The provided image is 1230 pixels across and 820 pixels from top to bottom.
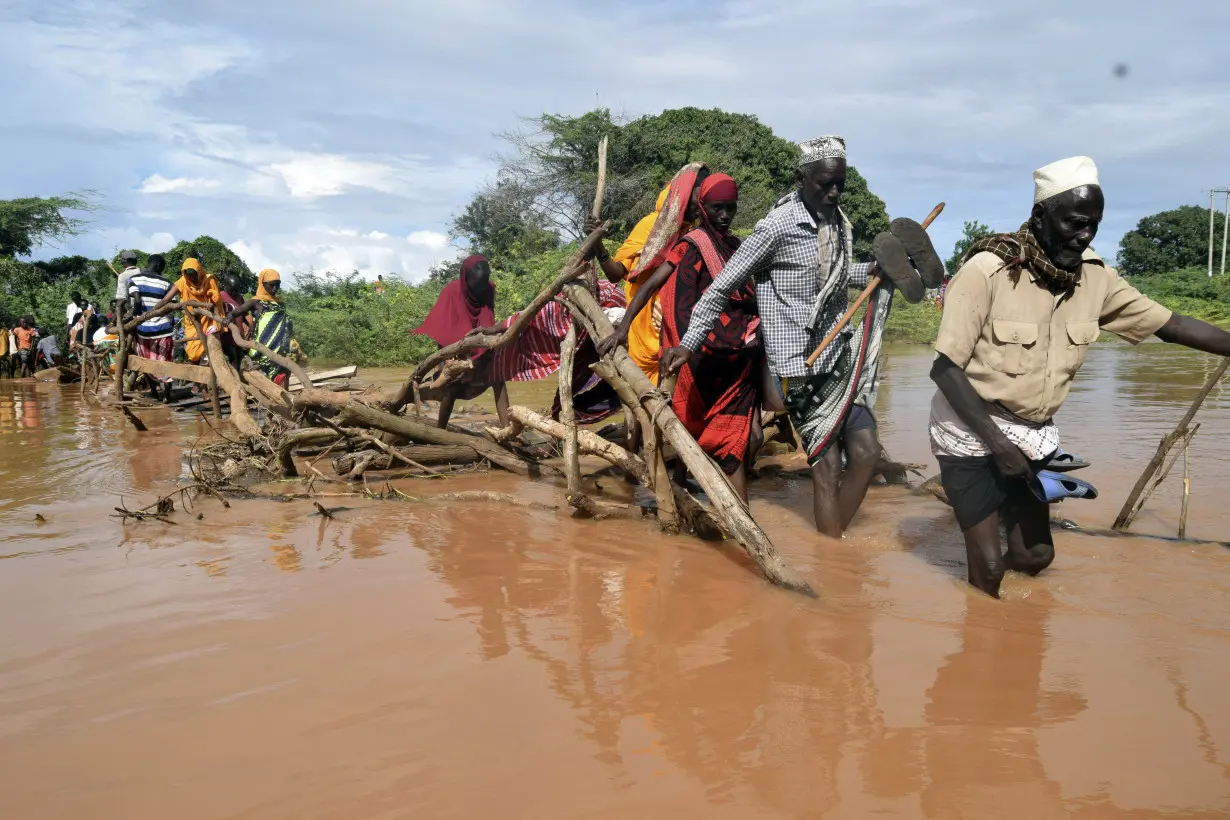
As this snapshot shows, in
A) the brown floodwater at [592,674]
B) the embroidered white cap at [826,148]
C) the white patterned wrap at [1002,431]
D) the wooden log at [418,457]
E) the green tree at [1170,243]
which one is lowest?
the brown floodwater at [592,674]

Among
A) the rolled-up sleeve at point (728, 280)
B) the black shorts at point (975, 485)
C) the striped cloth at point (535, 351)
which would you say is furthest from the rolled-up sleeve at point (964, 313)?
the striped cloth at point (535, 351)

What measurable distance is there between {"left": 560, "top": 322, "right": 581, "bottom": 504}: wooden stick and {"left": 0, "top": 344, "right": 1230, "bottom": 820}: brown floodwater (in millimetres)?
220

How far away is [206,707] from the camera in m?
2.63

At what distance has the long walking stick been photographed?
4.04m

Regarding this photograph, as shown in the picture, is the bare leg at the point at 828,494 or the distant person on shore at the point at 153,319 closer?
the bare leg at the point at 828,494

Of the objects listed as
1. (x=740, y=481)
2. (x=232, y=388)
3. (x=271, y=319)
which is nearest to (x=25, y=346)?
(x=271, y=319)

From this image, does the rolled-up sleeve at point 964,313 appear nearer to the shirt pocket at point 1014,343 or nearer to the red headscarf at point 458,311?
the shirt pocket at point 1014,343

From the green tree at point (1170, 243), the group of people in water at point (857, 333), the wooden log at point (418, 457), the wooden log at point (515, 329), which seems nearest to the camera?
the group of people in water at point (857, 333)

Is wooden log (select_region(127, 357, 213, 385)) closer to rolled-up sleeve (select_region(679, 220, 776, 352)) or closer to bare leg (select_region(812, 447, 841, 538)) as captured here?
rolled-up sleeve (select_region(679, 220, 776, 352))

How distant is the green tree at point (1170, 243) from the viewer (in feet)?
158

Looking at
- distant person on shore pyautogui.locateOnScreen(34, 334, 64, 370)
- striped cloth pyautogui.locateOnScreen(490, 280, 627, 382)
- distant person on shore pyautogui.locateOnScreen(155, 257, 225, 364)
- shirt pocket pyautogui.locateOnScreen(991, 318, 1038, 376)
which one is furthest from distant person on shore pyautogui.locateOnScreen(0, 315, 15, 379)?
shirt pocket pyautogui.locateOnScreen(991, 318, 1038, 376)

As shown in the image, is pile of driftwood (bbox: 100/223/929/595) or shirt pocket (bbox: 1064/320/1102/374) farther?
pile of driftwood (bbox: 100/223/929/595)

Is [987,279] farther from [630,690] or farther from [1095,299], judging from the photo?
[630,690]

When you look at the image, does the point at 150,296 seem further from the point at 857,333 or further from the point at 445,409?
the point at 857,333
